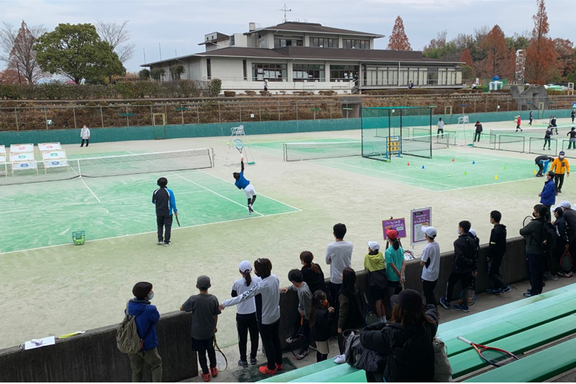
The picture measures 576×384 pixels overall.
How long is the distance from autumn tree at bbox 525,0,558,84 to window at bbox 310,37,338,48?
36917 mm

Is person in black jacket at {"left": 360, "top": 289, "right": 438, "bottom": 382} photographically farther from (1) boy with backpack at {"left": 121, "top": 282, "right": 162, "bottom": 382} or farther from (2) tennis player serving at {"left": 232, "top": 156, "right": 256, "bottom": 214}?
(2) tennis player serving at {"left": 232, "top": 156, "right": 256, "bottom": 214}

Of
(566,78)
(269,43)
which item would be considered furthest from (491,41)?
(269,43)

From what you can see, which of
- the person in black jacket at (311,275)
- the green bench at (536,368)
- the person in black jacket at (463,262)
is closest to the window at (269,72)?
the person in black jacket at (463,262)

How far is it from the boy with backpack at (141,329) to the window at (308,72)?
70.7 meters

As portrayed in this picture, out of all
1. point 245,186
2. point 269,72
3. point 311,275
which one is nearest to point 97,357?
point 311,275

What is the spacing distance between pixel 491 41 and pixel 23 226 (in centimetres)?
11850

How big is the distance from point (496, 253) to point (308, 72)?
6876 centimetres

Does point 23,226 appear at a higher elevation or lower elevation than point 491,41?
lower

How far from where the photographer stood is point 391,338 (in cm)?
431

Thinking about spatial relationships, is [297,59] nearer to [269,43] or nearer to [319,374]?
[269,43]

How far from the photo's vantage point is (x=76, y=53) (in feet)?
199

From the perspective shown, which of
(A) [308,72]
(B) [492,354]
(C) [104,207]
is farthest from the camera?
(A) [308,72]

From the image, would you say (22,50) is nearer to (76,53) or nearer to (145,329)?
(76,53)

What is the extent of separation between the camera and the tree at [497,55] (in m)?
113
